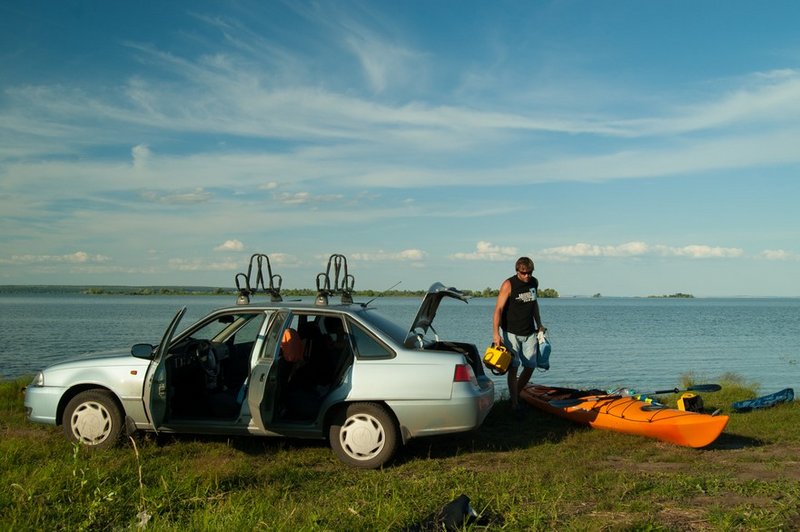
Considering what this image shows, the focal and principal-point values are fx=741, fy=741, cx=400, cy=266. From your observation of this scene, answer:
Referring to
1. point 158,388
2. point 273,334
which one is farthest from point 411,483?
point 158,388

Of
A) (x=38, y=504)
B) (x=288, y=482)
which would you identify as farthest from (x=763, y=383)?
(x=38, y=504)

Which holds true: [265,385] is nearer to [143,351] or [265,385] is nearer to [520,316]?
[143,351]

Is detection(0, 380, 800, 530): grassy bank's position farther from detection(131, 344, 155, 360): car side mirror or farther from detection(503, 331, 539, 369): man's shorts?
detection(503, 331, 539, 369): man's shorts

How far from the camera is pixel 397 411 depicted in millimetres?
6836

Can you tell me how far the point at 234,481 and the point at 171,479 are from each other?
510 mm

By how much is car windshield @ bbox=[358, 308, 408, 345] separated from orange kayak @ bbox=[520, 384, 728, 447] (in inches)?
106

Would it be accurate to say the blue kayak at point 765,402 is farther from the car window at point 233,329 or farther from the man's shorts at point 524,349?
the car window at point 233,329

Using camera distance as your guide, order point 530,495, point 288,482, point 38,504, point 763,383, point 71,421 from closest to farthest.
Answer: point 38,504, point 530,495, point 288,482, point 71,421, point 763,383

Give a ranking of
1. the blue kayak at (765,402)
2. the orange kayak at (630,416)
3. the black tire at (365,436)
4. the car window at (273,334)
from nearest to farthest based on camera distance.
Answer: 1. the black tire at (365,436)
2. the car window at (273,334)
3. the orange kayak at (630,416)
4. the blue kayak at (765,402)

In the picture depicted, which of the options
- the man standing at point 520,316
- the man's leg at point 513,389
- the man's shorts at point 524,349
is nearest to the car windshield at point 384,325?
the man standing at point 520,316

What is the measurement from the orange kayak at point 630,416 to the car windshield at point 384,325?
106 inches

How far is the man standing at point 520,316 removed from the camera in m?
9.16

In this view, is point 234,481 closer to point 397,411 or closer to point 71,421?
point 397,411

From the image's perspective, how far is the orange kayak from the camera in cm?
765
